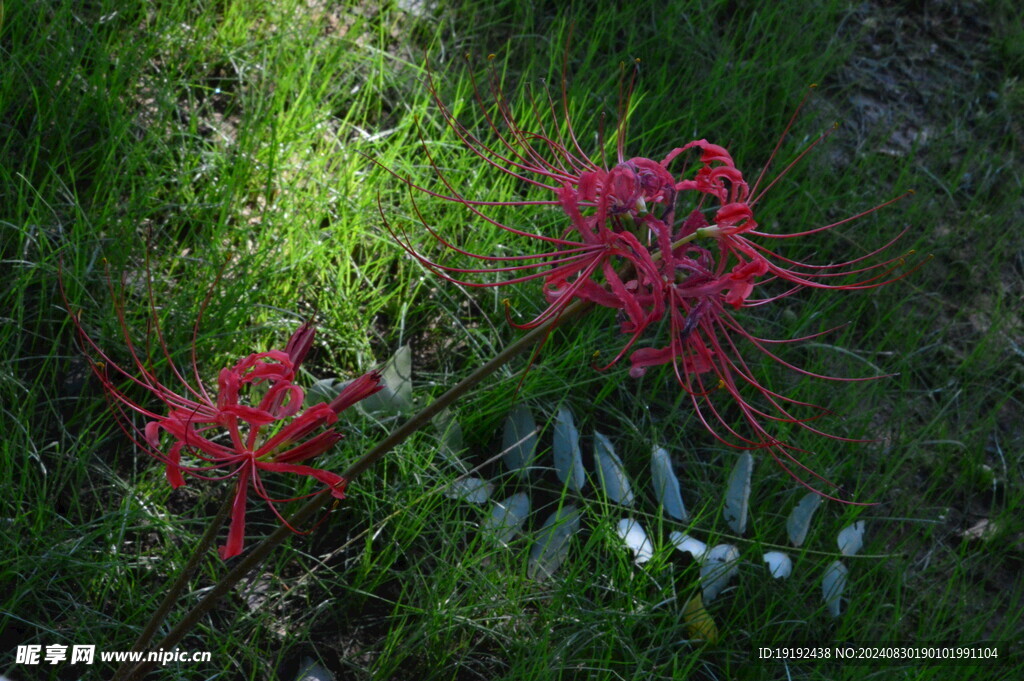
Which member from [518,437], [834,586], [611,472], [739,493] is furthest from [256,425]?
[834,586]

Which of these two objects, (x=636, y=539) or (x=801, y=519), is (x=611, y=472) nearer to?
(x=636, y=539)

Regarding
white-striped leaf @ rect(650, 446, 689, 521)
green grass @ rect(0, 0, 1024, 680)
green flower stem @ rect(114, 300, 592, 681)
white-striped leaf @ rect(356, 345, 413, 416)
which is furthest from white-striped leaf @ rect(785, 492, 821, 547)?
green flower stem @ rect(114, 300, 592, 681)

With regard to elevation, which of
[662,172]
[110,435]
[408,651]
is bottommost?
[408,651]

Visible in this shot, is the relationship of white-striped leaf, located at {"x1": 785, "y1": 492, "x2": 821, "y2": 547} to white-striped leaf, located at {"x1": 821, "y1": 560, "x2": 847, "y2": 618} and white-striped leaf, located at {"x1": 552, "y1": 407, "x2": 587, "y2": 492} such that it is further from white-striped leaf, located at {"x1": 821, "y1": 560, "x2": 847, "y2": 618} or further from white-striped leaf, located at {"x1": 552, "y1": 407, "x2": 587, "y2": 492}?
white-striped leaf, located at {"x1": 552, "y1": 407, "x2": 587, "y2": 492}

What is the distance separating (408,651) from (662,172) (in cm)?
101

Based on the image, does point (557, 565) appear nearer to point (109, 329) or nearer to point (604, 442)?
point (604, 442)

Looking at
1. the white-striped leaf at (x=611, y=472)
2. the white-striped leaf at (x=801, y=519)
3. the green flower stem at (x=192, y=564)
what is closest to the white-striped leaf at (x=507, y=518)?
the white-striped leaf at (x=611, y=472)

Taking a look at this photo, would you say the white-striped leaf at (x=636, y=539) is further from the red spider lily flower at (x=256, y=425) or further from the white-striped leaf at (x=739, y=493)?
the red spider lily flower at (x=256, y=425)

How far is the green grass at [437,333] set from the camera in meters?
1.91

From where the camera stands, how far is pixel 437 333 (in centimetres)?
241

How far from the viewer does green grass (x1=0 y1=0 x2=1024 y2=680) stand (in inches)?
75.4

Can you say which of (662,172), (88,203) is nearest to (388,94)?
(88,203)

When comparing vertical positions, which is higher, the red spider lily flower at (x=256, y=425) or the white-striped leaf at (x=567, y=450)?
the red spider lily flower at (x=256, y=425)

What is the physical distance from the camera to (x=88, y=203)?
2.22 m
